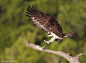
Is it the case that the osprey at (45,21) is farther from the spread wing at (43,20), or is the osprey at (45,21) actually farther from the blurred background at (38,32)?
the blurred background at (38,32)

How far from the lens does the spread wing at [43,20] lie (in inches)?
156

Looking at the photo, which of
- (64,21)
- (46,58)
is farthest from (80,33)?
(46,58)

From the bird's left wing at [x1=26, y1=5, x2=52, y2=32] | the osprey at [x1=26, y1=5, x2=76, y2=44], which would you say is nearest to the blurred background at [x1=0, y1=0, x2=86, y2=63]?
the osprey at [x1=26, y1=5, x2=76, y2=44]

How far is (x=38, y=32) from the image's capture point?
13.9m

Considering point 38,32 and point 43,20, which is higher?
point 43,20

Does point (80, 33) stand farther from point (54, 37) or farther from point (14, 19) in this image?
point (54, 37)

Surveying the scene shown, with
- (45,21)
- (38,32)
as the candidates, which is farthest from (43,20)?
(38,32)

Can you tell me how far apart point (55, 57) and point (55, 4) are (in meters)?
9.01

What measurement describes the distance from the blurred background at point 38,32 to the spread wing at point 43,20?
3669 millimetres

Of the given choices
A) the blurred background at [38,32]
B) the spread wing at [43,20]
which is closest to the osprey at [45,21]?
the spread wing at [43,20]

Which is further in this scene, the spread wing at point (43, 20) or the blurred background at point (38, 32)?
the blurred background at point (38, 32)

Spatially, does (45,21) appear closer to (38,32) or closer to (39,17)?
(39,17)

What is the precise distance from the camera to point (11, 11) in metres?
16.9

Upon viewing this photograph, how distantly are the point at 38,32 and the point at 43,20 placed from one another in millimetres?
9841
